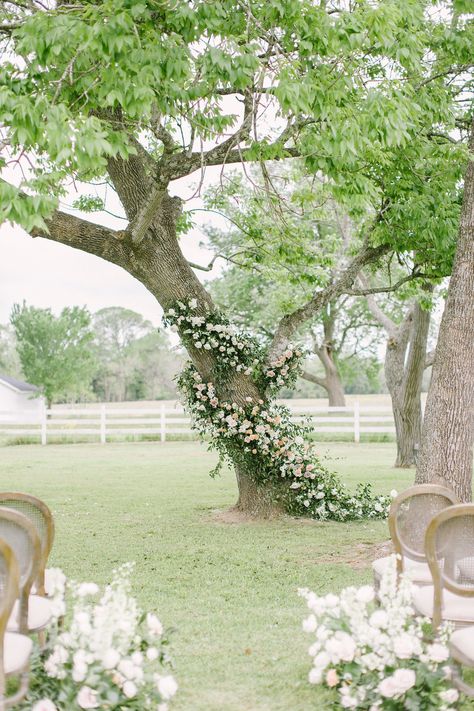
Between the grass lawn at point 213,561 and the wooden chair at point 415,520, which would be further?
the wooden chair at point 415,520

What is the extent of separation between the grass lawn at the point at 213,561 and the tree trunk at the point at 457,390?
123 centimetres

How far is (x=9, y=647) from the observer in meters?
3.63

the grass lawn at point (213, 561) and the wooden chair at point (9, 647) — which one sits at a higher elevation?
the wooden chair at point (9, 647)

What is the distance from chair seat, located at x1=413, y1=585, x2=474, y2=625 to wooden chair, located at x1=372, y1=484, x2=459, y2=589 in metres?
0.38

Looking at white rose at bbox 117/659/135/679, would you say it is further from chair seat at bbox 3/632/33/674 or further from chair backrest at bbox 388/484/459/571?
chair backrest at bbox 388/484/459/571

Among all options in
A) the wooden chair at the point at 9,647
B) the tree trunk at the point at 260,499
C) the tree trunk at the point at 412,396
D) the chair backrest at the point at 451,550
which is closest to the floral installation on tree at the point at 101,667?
the wooden chair at the point at 9,647

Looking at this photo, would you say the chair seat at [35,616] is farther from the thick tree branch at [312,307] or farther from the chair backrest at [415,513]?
the thick tree branch at [312,307]

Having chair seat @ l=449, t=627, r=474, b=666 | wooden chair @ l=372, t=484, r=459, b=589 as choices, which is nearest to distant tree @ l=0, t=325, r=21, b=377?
wooden chair @ l=372, t=484, r=459, b=589

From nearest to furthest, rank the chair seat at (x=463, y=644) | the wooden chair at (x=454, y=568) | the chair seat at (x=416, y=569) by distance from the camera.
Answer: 1. the chair seat at (x=463, y=644)
2. the wooden chair at (x=454, y=568)
3. the chair seat at (x=416, y=569)

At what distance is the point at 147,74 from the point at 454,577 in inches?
156

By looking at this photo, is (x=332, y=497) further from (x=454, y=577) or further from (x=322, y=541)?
(x=454, y=577)

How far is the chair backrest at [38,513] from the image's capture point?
15.3 feet

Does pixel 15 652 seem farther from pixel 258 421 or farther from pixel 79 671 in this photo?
pixel 258 421

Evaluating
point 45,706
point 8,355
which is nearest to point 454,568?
point 45,706
